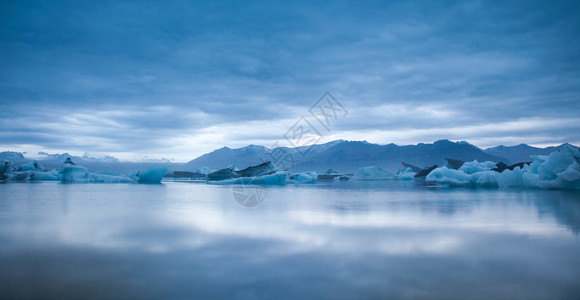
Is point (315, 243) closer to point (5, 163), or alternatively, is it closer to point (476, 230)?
point (476, 230)

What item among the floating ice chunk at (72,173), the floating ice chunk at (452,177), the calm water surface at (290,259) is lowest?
the calm water surface at (290,259)

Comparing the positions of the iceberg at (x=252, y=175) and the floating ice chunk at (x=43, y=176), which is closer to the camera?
the iceberg at (x=252, y=175)

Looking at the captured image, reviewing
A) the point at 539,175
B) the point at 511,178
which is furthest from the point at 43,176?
the point at 539,175

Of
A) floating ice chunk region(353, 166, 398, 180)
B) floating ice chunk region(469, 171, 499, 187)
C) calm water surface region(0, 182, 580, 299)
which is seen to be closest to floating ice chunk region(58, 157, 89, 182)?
calm water surface region(0, 182, 580, 299)

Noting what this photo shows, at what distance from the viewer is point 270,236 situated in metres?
4.57

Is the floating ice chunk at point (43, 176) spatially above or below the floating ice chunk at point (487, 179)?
above

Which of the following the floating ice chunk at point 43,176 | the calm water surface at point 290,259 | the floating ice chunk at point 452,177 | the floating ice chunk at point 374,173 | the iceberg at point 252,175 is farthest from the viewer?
the floating ice chunk at point 374,173

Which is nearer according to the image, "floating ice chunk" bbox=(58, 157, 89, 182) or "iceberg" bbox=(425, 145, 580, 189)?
"iceberg" bbox=(425, 145, 580, 189)

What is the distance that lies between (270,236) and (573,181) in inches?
543

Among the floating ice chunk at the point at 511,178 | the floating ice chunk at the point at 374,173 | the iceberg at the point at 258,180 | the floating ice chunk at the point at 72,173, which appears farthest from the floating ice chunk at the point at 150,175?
the floating ice chunk at the point at 511,178

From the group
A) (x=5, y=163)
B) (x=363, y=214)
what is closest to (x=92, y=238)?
(x=363, y=214)

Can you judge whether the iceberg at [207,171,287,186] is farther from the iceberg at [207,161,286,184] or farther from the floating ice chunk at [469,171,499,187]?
the floating ice chunk at [469,171,499,187]

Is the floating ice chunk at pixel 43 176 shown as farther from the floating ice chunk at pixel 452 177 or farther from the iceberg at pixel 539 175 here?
the iceberg at pixel 539 175

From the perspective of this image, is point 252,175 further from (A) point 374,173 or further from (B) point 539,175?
(A) point 374,173
